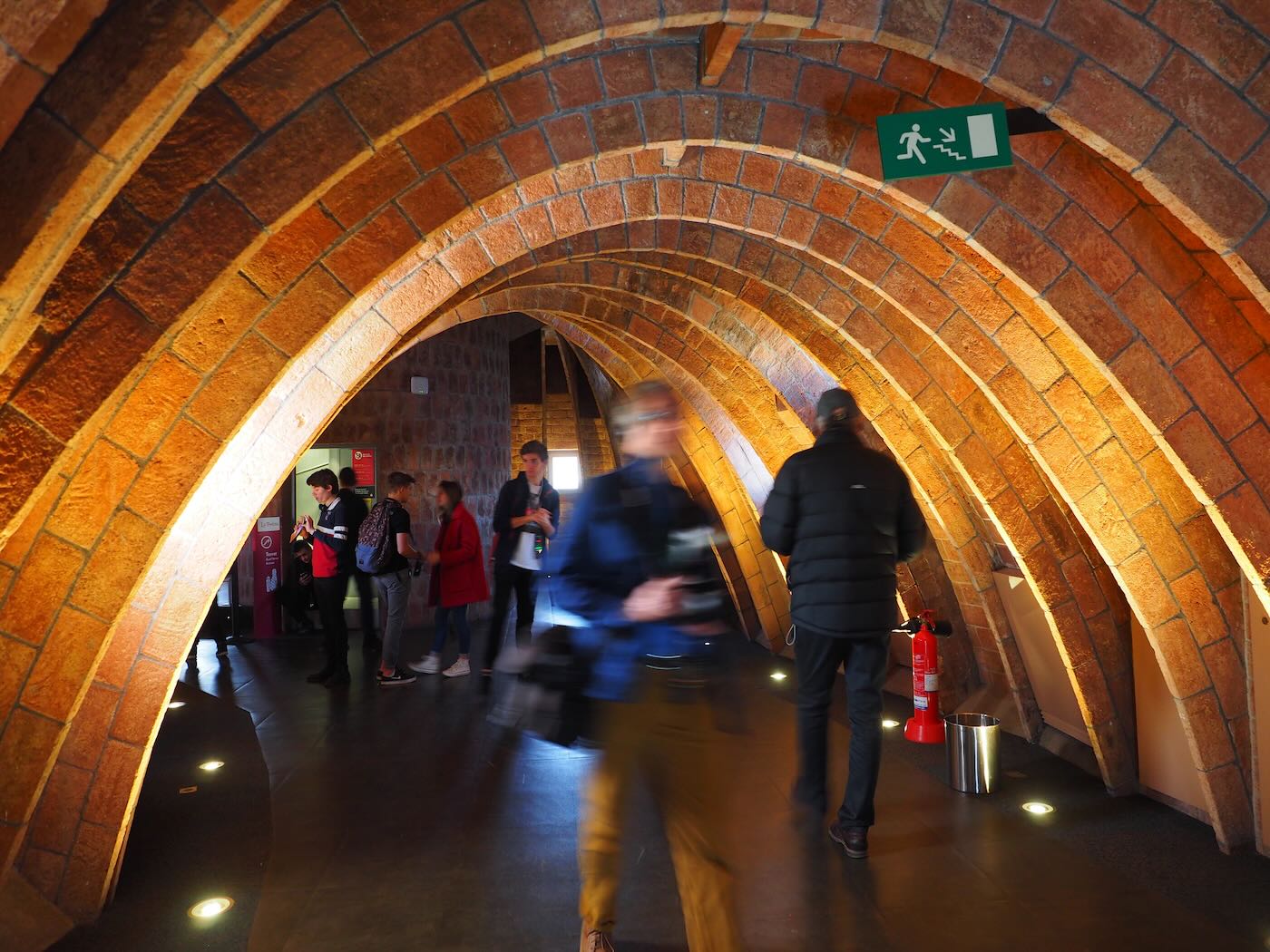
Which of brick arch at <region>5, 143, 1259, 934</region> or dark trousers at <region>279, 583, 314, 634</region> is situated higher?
brick arch at <region>5, 143, 1259, 934</region>

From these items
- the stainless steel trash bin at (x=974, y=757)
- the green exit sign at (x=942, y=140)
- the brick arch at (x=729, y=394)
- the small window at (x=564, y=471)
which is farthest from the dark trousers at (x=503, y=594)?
the small window at (x=564, y=471)

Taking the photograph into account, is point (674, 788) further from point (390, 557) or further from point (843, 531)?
point (390, 557)

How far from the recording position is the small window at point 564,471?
21000 millimetres

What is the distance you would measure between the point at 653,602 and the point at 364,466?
8577 mm

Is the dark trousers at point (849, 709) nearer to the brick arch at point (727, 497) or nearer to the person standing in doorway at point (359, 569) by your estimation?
the person standing in doorway at point (359, 569)

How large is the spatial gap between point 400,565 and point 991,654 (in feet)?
14.8

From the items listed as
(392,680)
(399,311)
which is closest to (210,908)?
(399,311)

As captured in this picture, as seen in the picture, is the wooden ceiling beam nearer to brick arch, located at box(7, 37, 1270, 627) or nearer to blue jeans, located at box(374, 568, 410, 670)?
brick arch, located at box(7, 37, 1270, 627)

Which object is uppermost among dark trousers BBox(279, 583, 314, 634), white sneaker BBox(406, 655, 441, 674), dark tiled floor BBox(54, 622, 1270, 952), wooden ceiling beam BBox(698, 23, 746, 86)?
wooden ceiling beam BBox(698, 23, 746, 86)

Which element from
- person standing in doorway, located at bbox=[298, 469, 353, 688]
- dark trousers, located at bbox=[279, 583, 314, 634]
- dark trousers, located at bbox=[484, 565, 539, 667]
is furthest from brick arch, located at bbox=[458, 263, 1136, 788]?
dark trousers, located at bbox=[279, 583, 314, 634]

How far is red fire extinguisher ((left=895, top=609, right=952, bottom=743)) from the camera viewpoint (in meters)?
5.57

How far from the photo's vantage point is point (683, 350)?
29.2 ft

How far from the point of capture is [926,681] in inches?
221

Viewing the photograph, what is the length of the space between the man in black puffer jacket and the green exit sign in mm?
975
